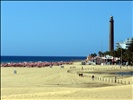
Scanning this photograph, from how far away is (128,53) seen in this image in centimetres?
11200

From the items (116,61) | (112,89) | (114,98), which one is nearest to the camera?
(114,98)

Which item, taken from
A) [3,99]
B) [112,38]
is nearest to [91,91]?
[3,99]

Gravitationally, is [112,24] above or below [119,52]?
above

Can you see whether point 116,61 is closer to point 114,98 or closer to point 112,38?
point 112,38

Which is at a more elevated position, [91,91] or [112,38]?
[112,38]

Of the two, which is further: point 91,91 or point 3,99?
point 91,91

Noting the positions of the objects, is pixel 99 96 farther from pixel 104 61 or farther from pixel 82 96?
pixel 104 61

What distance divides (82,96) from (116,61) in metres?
106

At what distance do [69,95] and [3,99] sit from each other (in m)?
4.49

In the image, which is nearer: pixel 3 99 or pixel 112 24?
pixel 3 99

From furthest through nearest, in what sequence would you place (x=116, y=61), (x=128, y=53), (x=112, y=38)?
(x=112, y=38) → (x=116, y=61) → (x=128, y=53)

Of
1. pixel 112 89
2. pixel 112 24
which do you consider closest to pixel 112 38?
pixel 112 24

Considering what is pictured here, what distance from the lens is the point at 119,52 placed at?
130375 millimetres

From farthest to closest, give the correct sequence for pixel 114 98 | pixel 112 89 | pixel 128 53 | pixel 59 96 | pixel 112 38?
1. pixel 112 38
2. pixel 128 53
3. pixel 112 89
4. pixel 59 96
5. pixel 114 98
